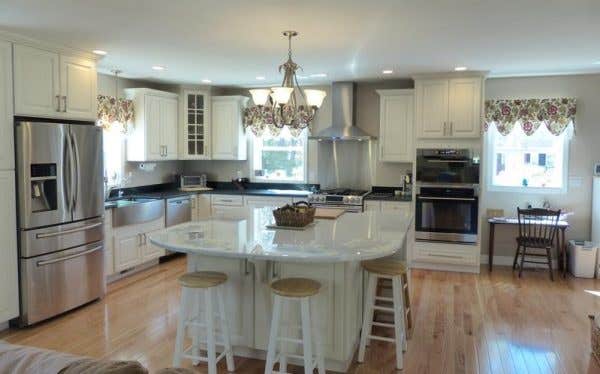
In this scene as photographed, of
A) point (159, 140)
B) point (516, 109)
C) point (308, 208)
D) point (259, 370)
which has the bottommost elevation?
point (259, 370)

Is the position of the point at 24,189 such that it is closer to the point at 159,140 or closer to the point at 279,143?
the point at 159,140

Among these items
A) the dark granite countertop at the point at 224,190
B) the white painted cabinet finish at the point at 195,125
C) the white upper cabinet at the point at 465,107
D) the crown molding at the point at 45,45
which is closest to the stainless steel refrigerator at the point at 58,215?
the crown molding at the point at 45,45

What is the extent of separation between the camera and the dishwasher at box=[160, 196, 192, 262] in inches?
231

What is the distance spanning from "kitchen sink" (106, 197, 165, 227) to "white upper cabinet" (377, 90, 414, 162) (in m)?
2.87

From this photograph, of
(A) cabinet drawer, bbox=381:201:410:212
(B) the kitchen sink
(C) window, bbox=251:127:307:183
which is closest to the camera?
(B) the kitchen sink

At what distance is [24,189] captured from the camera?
12.2ft

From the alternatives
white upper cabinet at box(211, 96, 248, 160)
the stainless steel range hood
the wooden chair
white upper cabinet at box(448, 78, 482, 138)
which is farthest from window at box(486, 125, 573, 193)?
white upper cabinet at box(211, 96, 248, 160)

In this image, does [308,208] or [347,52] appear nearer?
[308,208]

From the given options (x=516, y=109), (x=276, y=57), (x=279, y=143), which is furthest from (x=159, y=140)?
(x=516, y=109)

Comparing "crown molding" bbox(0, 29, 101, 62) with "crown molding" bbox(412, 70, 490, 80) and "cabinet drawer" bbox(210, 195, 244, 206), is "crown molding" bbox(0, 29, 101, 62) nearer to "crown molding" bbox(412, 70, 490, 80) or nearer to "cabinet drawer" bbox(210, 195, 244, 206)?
"cabinet drawer" bbox(210, 195, 244, 206)

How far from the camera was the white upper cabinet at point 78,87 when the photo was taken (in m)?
4.14

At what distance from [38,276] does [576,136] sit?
5.90 m

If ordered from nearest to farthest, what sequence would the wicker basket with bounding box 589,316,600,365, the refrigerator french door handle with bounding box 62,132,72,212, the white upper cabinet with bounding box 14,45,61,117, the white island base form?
the white island base
the wicker basket with bounding box 589,316,600,365
the white upper cabinet with bounding box 14,45,61,117
the refrigerator french door handle with bounding box 62,132,72,212

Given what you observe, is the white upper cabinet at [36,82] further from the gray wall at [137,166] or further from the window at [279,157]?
the window at [279,157]
